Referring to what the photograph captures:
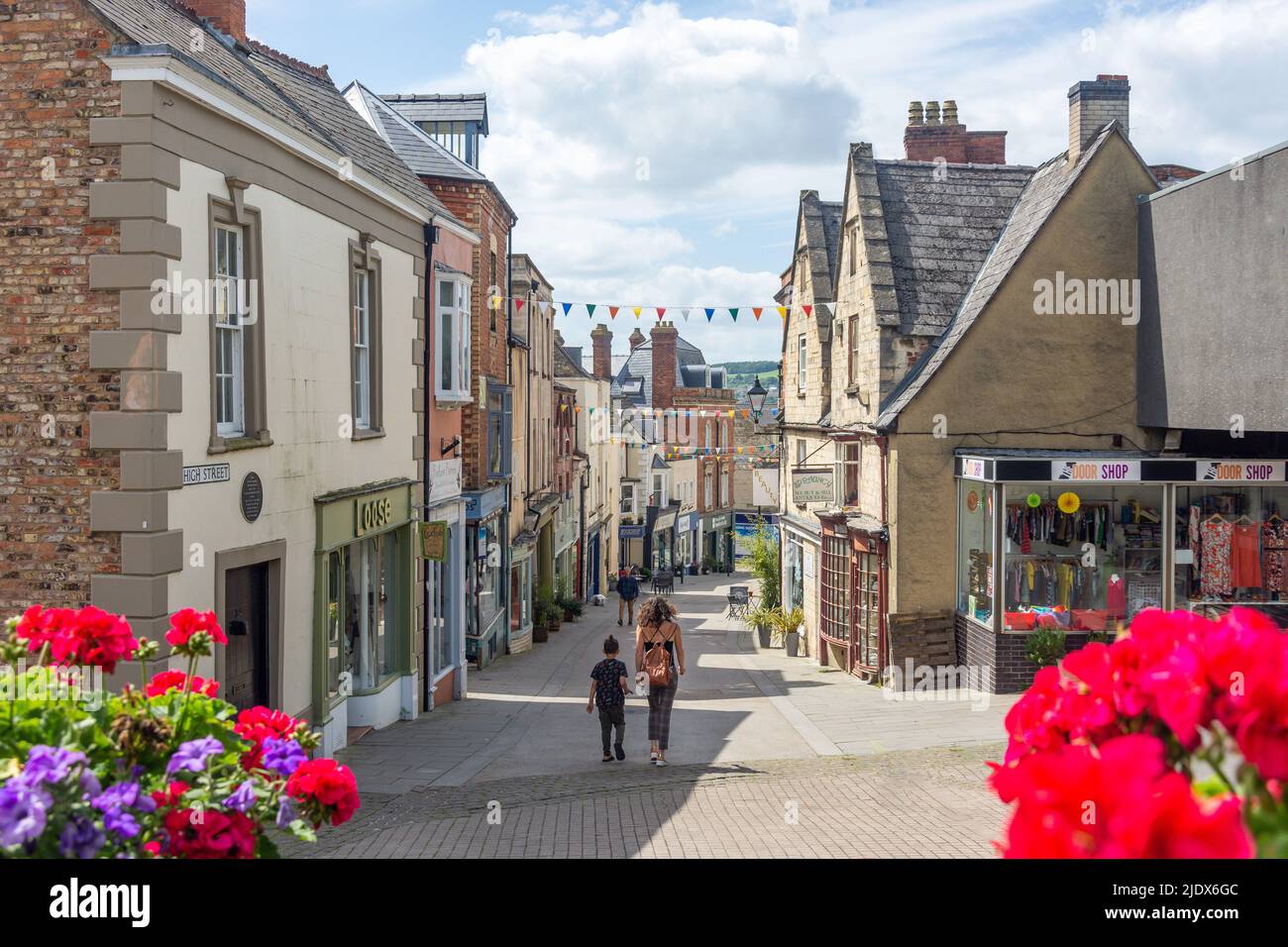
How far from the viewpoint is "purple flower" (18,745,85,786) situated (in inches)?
133

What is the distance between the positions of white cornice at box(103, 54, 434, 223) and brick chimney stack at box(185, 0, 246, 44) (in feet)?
9.18

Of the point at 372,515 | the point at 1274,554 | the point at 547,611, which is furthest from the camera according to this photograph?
the point at 547,611

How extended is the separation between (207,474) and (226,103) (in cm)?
329

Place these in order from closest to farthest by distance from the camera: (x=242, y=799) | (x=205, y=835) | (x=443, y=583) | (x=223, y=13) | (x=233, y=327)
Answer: (x=205, y=835)
(x=242, y=799)
(x=233, y=327)
(x=223, y=13)
(x=443, y=583)

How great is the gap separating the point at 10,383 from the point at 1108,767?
31.9ft

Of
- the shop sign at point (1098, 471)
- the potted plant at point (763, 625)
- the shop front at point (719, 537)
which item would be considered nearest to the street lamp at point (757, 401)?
the potted plant at point (763, 625)

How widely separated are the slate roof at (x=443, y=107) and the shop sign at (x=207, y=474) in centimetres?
1771

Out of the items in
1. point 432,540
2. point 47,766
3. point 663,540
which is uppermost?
point 47,766

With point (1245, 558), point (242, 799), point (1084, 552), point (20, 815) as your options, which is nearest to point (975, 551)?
point (1084, 552)

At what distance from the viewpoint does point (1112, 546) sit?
733 inches

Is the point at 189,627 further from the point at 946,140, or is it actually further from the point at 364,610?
the point at 946,140

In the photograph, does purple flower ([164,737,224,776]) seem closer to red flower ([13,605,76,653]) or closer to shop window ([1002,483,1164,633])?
red flower ([13,605,76,653])
